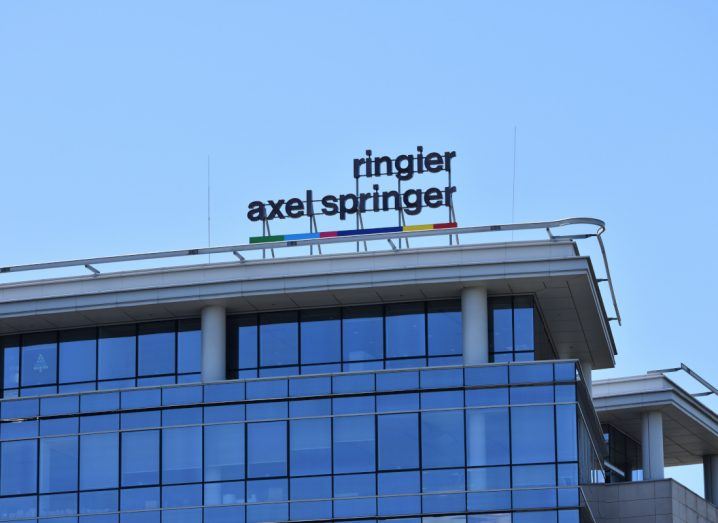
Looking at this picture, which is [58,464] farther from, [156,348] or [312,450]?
[312,450]

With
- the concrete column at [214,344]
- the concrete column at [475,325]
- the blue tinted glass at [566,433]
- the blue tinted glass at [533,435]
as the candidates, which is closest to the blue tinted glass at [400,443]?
the concrete column at [475,325]

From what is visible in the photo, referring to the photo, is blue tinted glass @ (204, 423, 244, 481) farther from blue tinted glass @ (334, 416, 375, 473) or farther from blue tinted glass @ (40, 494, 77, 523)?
blue tinted glass @ (40, 494, 77, 523)

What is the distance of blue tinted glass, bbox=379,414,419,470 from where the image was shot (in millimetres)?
69312

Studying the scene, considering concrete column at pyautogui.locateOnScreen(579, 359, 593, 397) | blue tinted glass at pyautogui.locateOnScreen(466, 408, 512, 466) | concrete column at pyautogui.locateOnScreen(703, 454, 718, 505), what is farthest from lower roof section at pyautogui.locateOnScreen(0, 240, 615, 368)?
concrete column at pyautogui.locateOnScreen(703, 454, 718, 505)

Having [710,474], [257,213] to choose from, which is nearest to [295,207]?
[257,213]

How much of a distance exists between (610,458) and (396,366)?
2318 centimetres

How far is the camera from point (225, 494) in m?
70.7

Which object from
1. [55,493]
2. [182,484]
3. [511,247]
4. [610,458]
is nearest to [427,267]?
[511,247]

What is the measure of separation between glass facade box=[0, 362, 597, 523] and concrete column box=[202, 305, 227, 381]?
1820 mm

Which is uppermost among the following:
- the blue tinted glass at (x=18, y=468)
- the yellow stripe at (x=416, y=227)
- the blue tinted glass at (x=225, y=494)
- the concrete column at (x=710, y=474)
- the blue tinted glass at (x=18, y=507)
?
the yellow stripe at (x=416, y=227)

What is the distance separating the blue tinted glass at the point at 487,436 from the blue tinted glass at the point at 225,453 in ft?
29.8

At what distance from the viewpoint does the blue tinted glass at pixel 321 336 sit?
243ft

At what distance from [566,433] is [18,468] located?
73.4 ft

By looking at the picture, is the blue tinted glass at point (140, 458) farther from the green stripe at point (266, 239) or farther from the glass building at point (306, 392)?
the green stripe at point (266, 239)
